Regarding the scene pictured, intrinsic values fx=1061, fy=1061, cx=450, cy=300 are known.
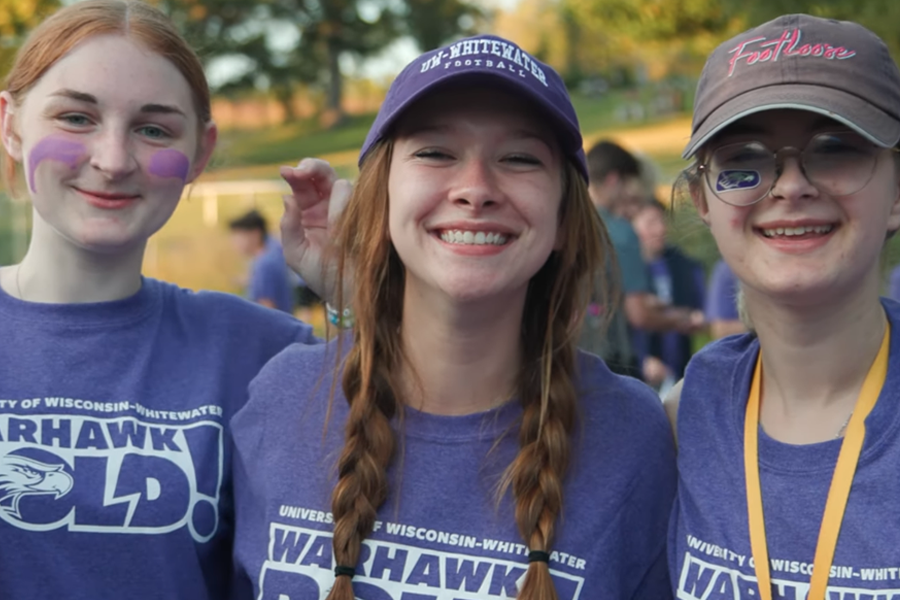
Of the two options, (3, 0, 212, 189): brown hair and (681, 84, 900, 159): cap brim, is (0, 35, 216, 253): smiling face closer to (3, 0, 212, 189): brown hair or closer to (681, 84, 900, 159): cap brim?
(3, 0, 212, 189): brown hair

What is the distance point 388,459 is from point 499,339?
1.29ft

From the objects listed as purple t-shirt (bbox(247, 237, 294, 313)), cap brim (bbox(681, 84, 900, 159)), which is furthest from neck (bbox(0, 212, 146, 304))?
purple t-shirt (bbox(247, 237, 294, 313))

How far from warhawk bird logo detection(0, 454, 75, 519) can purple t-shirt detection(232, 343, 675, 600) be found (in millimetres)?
416

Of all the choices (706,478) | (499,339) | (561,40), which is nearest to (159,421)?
(499,339)

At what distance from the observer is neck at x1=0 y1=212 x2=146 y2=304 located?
2.71 m

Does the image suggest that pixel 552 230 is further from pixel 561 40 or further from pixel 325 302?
pixel 561 40

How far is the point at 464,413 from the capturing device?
2.48 m

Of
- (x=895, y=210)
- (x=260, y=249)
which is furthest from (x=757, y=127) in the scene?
(x=260, y=249)

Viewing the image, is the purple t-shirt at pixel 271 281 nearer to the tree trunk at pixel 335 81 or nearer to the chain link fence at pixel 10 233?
the chain link fence at pixel 10 233

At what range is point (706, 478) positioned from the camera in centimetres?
231

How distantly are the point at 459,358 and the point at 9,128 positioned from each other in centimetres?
137

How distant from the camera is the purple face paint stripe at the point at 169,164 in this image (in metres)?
2.72

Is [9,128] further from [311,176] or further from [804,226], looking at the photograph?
[804,226]

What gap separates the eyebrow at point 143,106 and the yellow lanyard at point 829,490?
1621 millimetres
